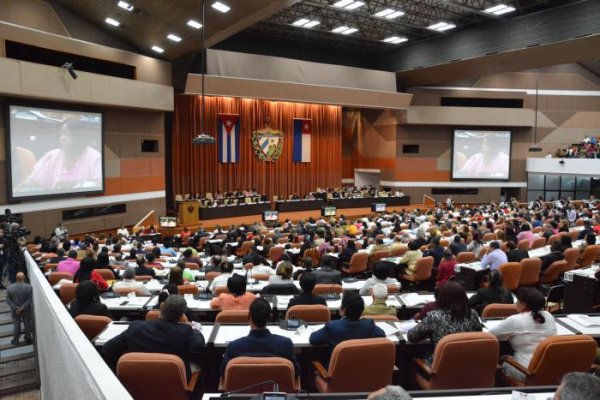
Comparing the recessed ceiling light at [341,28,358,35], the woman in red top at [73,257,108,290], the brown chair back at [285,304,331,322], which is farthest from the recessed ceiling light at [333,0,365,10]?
the brown chair back at [285,304,331,322]

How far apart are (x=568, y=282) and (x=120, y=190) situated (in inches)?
552

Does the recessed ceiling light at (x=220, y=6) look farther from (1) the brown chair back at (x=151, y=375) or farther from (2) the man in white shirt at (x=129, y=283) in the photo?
(1) the brown chair back at (x=151, y=375)

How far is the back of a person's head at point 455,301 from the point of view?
3.80 metres

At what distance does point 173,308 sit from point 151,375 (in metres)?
0.58

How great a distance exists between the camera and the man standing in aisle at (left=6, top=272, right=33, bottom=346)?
6496 mm

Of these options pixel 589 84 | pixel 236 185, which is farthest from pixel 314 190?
pixel 589 84

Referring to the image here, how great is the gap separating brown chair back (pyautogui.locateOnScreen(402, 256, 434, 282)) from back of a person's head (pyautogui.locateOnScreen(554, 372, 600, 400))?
20.2 feet

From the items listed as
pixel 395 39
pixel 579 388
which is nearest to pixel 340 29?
pixel 395 39

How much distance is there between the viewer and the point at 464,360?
3.41 m

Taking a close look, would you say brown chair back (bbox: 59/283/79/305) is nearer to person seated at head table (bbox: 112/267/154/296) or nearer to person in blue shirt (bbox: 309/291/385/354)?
person seated at head table (bbox: 112/267/154/296)

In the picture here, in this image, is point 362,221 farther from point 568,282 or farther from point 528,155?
point 528,155

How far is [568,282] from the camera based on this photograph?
6.53 meters

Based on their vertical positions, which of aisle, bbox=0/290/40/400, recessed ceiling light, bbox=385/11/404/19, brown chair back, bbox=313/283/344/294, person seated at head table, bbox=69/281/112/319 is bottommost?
aisle, bbox=0/290/40/400

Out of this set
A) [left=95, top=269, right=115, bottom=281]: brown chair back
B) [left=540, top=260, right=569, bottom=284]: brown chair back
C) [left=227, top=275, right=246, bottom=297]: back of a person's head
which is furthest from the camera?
[left=540, top=260, right=569, bottom=284]: brown chair back
